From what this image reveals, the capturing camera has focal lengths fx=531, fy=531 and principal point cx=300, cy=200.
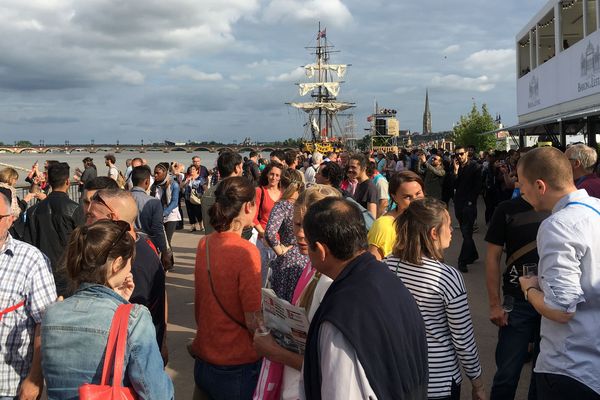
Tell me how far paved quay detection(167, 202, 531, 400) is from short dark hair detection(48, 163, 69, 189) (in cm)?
208

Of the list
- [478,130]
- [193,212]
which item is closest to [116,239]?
[193,212]

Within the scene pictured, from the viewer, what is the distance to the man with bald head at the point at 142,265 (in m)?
3.01

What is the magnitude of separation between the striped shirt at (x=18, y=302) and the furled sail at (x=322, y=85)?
2970 inches

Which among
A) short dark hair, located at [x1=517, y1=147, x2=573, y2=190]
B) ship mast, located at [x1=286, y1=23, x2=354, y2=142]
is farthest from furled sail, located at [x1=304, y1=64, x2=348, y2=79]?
short dark hair, located at [x1=517, y1=147, x2=573, y2=190]

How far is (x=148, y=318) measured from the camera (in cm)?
215

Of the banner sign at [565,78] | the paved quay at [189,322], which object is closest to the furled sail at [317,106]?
the banner sign at [565,78]

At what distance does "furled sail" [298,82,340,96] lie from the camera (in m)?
76.8

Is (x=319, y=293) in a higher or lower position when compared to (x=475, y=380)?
higher

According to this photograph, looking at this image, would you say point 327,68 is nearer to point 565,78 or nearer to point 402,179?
point 565,78

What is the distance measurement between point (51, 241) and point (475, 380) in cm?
391

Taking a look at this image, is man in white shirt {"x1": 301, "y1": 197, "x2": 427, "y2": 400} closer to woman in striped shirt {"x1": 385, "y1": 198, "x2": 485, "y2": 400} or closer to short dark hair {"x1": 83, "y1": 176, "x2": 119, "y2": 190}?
woman in striped shirt {"x1": 385, "y1": 198, "x2": 485, "y2": 400}

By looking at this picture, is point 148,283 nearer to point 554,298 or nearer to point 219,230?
point 219,230

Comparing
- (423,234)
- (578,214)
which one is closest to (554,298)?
(578,214)

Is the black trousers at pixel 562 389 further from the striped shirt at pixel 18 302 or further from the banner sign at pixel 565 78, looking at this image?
the banner sign at pixel 565 78
